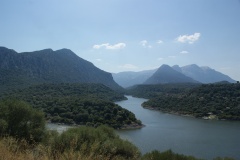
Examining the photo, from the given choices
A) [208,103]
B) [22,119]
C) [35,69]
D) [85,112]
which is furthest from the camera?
[35,69]

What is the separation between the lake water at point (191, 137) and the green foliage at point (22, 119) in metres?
10.8

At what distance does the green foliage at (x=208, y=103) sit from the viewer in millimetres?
68500

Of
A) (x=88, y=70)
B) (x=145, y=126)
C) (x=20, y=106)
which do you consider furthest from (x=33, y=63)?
(x=20, y=106)

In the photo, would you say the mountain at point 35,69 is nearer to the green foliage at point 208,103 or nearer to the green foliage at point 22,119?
the green foliage at point 208,103

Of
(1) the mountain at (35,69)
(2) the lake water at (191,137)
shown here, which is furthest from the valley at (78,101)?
(2) the lake water at (191,137)

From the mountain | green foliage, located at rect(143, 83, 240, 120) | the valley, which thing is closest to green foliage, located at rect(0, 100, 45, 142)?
the valley

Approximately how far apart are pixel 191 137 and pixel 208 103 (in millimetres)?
34391

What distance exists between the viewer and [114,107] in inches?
2362

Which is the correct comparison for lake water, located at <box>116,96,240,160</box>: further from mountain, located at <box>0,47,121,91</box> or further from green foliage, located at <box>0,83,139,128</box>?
mountain, located at <box>0,47,121,91</box>

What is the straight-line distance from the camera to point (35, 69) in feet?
420

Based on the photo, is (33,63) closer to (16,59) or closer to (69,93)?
(16,59)

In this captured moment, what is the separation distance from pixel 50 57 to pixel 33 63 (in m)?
21.5

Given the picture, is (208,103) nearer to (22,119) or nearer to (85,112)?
(85,112)

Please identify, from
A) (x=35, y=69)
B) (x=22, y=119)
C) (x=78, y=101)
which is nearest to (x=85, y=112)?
(x=78, y=101)
